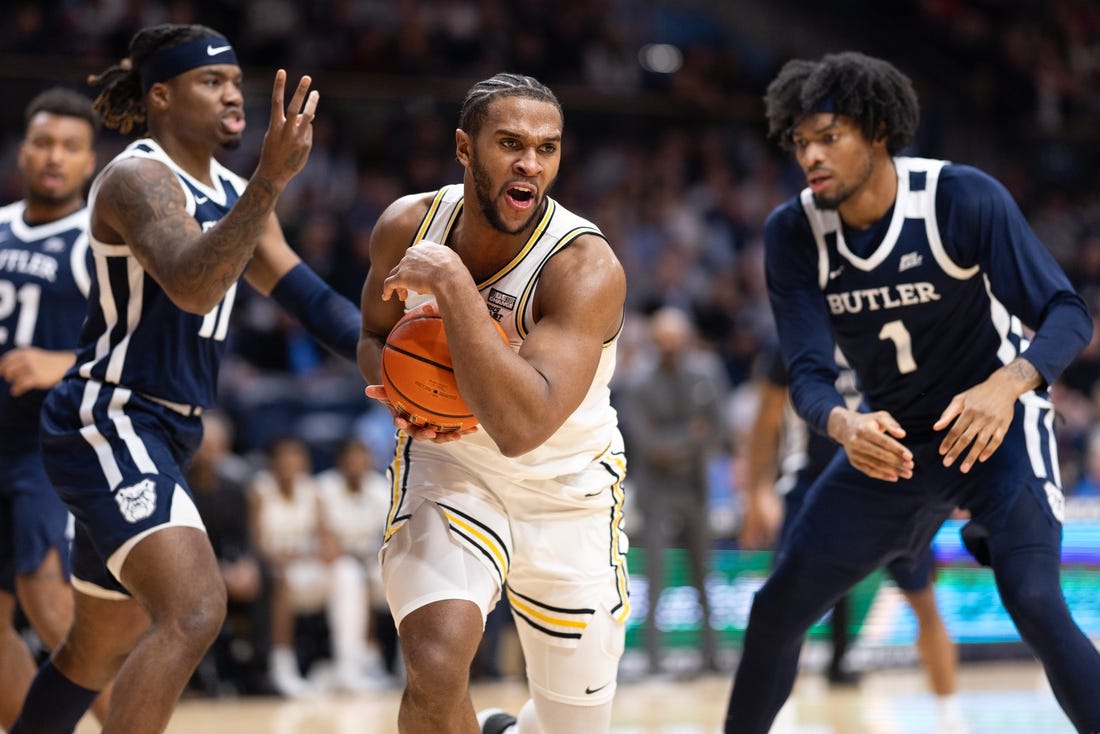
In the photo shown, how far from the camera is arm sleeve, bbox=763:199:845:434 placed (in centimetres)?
496

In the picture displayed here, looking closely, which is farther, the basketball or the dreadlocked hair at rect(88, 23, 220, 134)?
the dreadlocked hair at rect(88, 23, 220, 134)

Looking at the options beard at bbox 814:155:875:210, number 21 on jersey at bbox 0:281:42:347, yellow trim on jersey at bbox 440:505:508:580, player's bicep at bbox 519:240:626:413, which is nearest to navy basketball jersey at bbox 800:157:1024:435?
beard at bbox 814:155:875:210

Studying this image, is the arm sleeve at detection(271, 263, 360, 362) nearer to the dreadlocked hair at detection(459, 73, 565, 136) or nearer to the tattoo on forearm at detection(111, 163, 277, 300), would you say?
the tattoo on forearm at detection(111, 163, 277, 300)

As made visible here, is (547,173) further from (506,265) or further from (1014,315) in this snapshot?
(1014,315)

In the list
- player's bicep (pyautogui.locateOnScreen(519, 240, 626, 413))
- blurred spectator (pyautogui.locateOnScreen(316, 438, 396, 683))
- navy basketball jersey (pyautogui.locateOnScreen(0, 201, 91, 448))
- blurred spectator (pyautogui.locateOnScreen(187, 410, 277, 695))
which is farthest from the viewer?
blurred spectator (pyautogui.locateOnScreen(316, 438, 396, 683))

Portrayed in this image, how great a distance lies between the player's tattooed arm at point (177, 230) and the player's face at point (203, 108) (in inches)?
13.3

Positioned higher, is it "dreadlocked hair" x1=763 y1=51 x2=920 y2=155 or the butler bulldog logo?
"dreadlocked hair" x1=763 y1=51 x2=920 y2=155

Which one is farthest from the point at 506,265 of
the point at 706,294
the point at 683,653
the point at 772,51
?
the point at 772,51

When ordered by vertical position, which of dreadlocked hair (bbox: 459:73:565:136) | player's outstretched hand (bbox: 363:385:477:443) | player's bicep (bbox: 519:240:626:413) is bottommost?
player's outstretched hand (bbox: 363:385:477:443)

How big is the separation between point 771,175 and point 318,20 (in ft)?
17.6

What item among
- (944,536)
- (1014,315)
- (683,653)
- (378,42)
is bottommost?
(683,653)

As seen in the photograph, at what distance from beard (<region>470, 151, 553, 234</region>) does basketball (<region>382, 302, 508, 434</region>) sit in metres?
0.30

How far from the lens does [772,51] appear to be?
17812mm

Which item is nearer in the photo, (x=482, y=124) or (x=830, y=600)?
(x=482, y=124)
